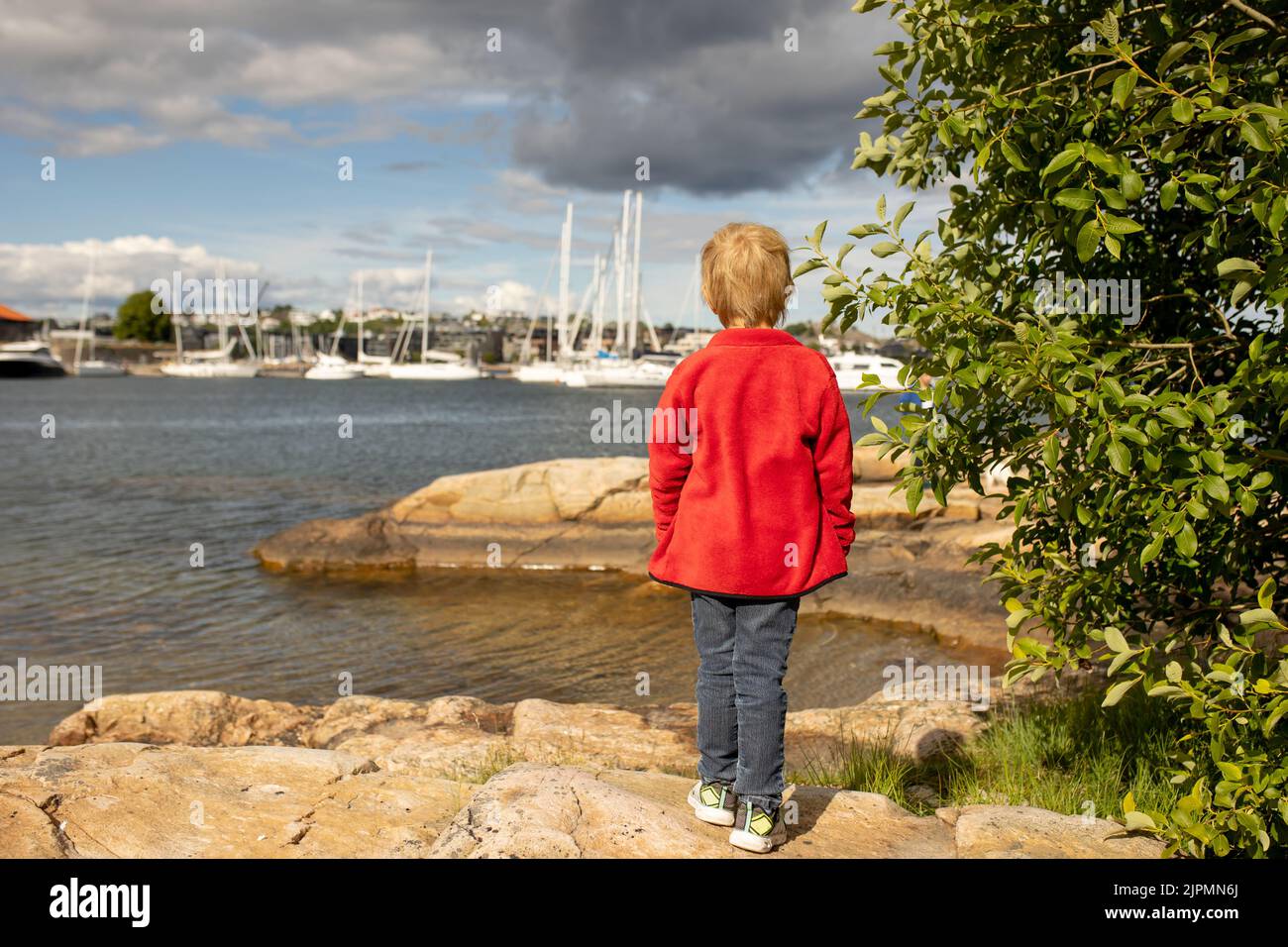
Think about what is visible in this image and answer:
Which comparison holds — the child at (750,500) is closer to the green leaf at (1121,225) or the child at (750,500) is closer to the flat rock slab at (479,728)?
the green leaf at (1121,225)

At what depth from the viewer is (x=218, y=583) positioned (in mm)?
17188

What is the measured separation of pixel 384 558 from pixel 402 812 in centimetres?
1482

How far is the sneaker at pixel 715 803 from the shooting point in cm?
387

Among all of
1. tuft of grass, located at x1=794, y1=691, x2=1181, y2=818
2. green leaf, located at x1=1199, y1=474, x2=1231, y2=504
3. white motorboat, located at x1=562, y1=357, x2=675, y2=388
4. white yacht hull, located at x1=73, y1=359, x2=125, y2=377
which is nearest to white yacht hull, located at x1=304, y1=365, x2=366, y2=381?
white yacht hull, located at x1=73, y1=359, x2=125, y2=377

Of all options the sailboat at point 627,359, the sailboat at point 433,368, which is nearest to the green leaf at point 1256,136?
the sailboat at point 627,359

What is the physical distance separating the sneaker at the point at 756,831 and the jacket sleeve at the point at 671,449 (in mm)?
1189

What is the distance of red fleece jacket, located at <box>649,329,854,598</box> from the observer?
380 cm

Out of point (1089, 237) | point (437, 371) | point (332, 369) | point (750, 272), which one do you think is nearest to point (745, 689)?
point (750, 272)

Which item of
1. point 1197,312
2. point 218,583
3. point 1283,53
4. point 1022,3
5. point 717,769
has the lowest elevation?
point 218,583

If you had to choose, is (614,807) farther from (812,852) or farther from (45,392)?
(45,392)

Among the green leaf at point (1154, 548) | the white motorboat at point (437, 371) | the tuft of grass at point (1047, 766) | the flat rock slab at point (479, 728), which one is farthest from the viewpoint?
the white motorboat at point (437, 371)

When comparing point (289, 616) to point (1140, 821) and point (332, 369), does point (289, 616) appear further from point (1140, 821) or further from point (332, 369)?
point (332, 369)
